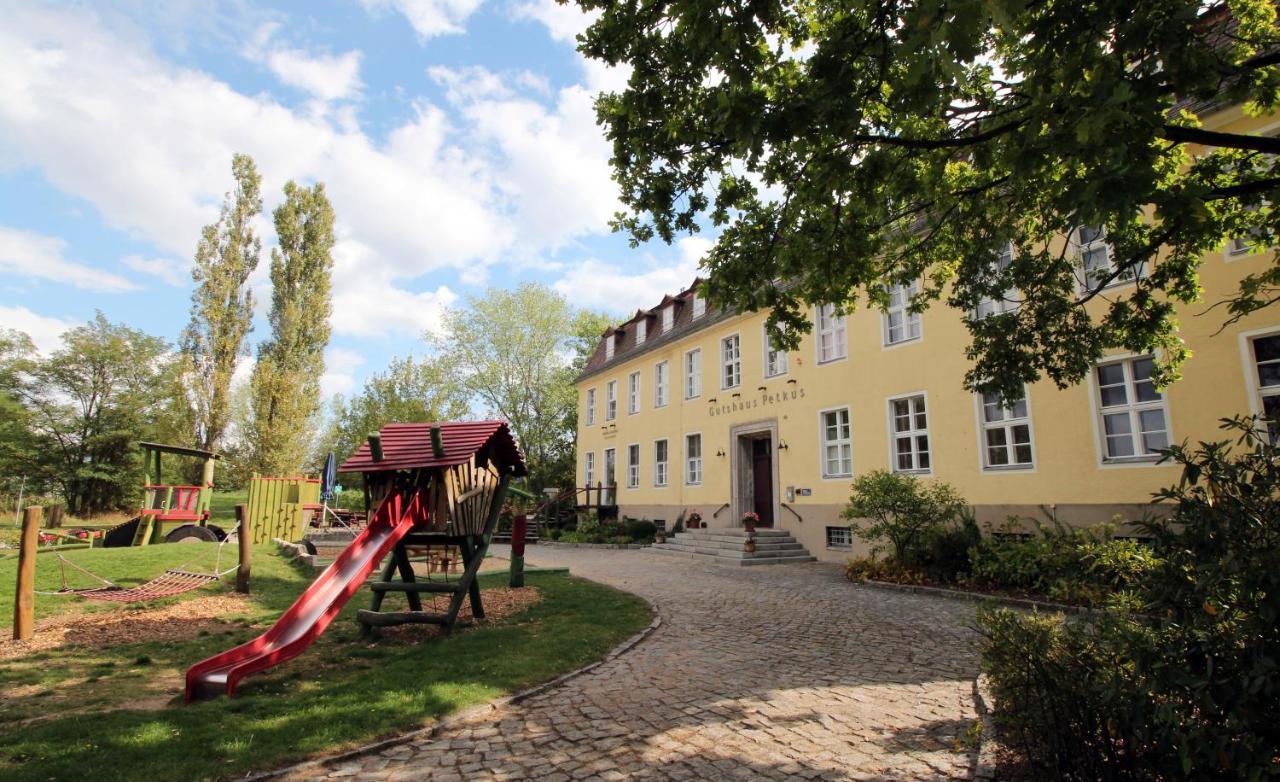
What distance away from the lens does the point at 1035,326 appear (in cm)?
727

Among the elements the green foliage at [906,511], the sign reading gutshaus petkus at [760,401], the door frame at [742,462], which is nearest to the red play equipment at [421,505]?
the green foliage at [906,511]

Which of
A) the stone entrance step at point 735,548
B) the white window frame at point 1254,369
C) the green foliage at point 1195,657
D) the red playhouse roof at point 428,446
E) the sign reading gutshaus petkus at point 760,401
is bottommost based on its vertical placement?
the stone entrance step at point 735,548

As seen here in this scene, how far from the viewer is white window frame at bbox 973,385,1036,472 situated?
1207 cm

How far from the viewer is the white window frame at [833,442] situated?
51.6 ft

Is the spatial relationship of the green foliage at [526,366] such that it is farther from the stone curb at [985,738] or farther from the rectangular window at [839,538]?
the stone curb at [985,738]

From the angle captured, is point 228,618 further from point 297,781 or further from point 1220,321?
point 1220,321

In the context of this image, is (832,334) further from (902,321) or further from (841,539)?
(841,539)

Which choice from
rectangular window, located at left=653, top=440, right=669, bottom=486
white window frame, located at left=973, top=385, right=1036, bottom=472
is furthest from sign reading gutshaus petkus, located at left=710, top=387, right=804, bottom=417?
white window frame, located at left=973, top=385, right=1036, bottom=472

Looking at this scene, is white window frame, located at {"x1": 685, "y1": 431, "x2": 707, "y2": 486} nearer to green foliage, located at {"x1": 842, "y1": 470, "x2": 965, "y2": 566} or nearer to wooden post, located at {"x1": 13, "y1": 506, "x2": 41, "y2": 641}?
green foliage, located at {"x1": 842, "y1": 470, "x2": 965, "y2": 566}

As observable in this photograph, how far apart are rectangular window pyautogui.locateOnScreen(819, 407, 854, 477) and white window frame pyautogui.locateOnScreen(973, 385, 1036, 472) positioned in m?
3.28

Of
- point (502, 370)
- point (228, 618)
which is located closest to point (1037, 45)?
point (228, 618)

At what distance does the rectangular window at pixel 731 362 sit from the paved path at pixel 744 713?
40.0ft

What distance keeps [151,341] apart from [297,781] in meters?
39.5

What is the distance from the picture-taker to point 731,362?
20.4 m
